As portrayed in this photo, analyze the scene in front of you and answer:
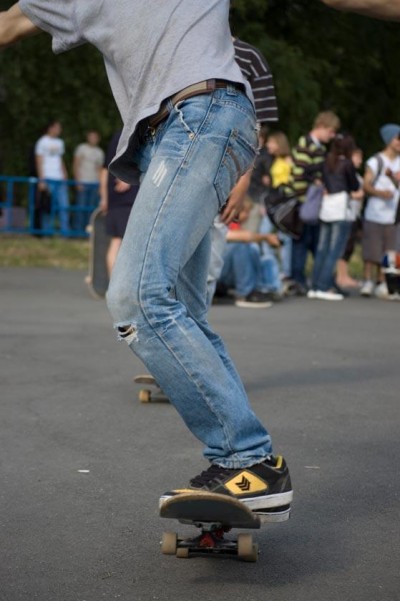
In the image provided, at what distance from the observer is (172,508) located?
400 cm

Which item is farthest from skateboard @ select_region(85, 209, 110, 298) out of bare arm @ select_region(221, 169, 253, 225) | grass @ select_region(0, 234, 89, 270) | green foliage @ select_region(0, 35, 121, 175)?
green foliage @ select_region(0, 35, 121, 175)

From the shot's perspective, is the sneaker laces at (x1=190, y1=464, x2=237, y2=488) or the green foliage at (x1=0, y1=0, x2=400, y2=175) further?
the green foliage at (x1=0, y1=0, x2=400, y2=175)

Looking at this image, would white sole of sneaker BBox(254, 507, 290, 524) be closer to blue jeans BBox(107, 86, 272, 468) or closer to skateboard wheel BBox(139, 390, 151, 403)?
blue jeans BBox(107, 86, 272, 468)

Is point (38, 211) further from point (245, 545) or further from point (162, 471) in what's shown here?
point (245, 545)

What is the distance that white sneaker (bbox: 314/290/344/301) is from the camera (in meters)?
15.7

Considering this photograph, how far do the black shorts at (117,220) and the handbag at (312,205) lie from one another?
3.05m

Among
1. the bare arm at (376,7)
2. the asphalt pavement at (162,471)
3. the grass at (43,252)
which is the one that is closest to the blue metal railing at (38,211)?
the grass at (43,252)

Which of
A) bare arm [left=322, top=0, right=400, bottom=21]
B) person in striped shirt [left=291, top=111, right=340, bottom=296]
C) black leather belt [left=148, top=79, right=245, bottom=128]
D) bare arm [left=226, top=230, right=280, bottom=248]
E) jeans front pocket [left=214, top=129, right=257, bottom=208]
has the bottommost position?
bare arm [left=226, top=230, right=280, bottom=248]

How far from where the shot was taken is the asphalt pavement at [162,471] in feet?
13.5

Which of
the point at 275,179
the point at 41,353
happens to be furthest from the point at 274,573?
the point at 275,179

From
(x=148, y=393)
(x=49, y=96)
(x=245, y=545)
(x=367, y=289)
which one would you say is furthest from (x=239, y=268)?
(x=49, y=96)

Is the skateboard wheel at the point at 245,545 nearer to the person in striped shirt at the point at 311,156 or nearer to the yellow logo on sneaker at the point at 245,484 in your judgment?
the yellow logo on sneaker at the point at 245,484

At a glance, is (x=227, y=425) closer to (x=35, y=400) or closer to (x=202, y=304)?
(x=202, y=304)

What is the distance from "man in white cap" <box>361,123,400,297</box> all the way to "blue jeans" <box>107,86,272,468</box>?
39.8 feet
